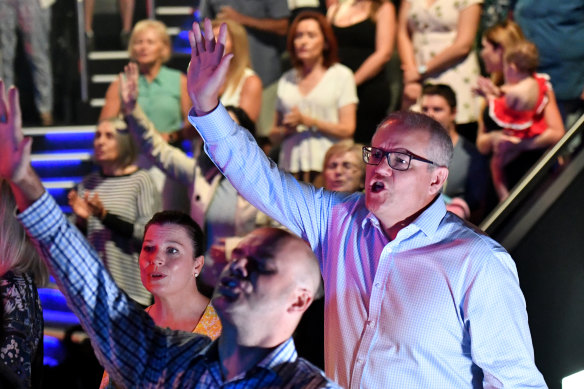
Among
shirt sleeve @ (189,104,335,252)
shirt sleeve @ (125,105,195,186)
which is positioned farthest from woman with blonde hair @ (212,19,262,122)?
shirt sleeve @ (189,104,335,252)

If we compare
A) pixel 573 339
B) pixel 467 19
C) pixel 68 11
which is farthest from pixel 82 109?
pixel 573 339

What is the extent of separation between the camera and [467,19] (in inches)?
192

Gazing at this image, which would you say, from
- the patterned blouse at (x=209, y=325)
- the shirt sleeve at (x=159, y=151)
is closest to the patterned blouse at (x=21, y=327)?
the patterned blouse at (x=209, y=325)

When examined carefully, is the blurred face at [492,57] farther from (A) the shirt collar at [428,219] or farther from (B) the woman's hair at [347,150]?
(A) the shirt collar at [428,219]

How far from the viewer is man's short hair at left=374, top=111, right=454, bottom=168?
258 centimetres

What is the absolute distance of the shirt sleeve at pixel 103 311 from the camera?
169 centimetres

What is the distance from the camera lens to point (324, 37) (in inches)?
195

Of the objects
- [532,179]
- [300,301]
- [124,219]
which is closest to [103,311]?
[300,301]

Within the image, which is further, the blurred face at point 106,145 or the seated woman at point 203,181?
the blurred face at point 106,145

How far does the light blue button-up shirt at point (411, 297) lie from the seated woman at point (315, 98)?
Answer: 2334mm

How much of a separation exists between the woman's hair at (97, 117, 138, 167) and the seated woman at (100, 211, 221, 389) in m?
2.47

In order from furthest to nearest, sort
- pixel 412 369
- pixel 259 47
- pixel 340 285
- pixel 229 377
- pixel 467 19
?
pixel 259 47 → pixel 467 19 → pixel 340 285 → pixel 412 369 → pixel 229 377

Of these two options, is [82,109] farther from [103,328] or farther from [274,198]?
[103,328]

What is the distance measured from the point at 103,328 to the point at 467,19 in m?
3.66
